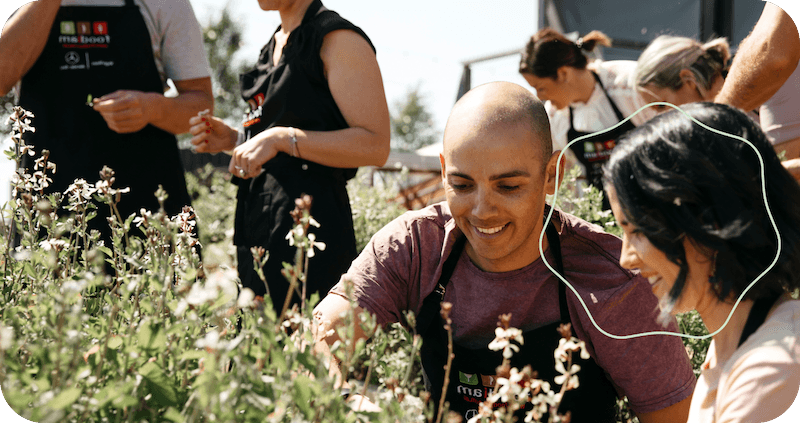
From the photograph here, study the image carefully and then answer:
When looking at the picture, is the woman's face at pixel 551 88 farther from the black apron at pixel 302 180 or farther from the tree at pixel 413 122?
the tree at pixel 413 122

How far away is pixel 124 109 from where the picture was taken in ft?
8.11

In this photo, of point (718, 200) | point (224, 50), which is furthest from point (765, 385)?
point (224, 50)

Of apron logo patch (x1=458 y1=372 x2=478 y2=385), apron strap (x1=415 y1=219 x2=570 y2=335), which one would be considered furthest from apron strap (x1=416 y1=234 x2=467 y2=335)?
apron logo patch (x1=458 y1=372 x2=478 y2=385)

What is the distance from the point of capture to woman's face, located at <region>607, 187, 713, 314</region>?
137 centimetres

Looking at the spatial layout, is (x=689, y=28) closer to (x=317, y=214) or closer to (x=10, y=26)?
(x=317, y=214)

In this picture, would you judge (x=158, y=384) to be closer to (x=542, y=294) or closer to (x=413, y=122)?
(x=542, y=294)

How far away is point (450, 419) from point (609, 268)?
1104 mm

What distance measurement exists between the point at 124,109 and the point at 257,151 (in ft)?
1.96

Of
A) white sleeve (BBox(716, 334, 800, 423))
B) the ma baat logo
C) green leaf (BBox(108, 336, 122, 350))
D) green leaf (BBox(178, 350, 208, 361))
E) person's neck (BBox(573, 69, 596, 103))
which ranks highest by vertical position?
the ma baat logo

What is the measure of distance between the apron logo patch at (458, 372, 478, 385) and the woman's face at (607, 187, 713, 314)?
2.08ft

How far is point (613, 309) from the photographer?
1.83m

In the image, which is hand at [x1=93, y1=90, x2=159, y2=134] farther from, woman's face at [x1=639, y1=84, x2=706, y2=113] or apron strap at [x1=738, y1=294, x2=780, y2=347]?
woman's face at [x1=639, y1=84, x2=706, y2=113]

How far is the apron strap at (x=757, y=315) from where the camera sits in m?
1.34

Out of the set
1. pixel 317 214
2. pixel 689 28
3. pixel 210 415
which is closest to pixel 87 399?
pixel 210 415
